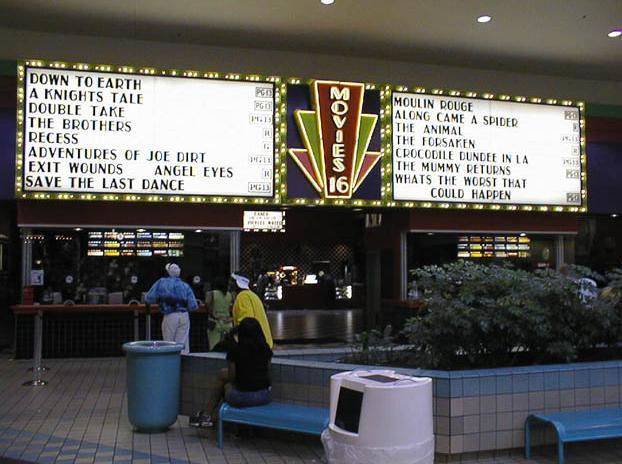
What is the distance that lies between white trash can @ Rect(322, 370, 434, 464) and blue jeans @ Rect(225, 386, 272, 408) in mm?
2220

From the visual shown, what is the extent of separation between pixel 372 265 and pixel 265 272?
9.46 meters

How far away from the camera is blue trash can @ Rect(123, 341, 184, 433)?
7.44 meters

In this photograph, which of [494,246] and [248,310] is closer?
[248,310]

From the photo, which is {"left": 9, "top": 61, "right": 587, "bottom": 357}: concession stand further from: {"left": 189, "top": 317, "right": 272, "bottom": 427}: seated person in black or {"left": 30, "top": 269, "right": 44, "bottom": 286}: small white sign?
{"left": 189, "top": 317, "right": 272, "bottom": 427}: seated person in black

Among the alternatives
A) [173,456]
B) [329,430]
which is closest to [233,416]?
[173,456]

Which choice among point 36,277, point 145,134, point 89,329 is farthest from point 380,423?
point 36,277

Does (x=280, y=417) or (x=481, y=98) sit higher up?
(x=481, y=98)

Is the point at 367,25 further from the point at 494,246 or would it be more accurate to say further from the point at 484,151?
the point at 494,246

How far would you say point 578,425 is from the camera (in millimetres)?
6203

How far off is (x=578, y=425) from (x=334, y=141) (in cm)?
892

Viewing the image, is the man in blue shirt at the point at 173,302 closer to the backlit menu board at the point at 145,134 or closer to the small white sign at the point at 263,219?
the backlit menu board at the point at 145,134

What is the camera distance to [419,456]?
181 inches

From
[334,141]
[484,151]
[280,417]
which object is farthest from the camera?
[484,151]

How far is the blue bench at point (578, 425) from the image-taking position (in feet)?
20.0
